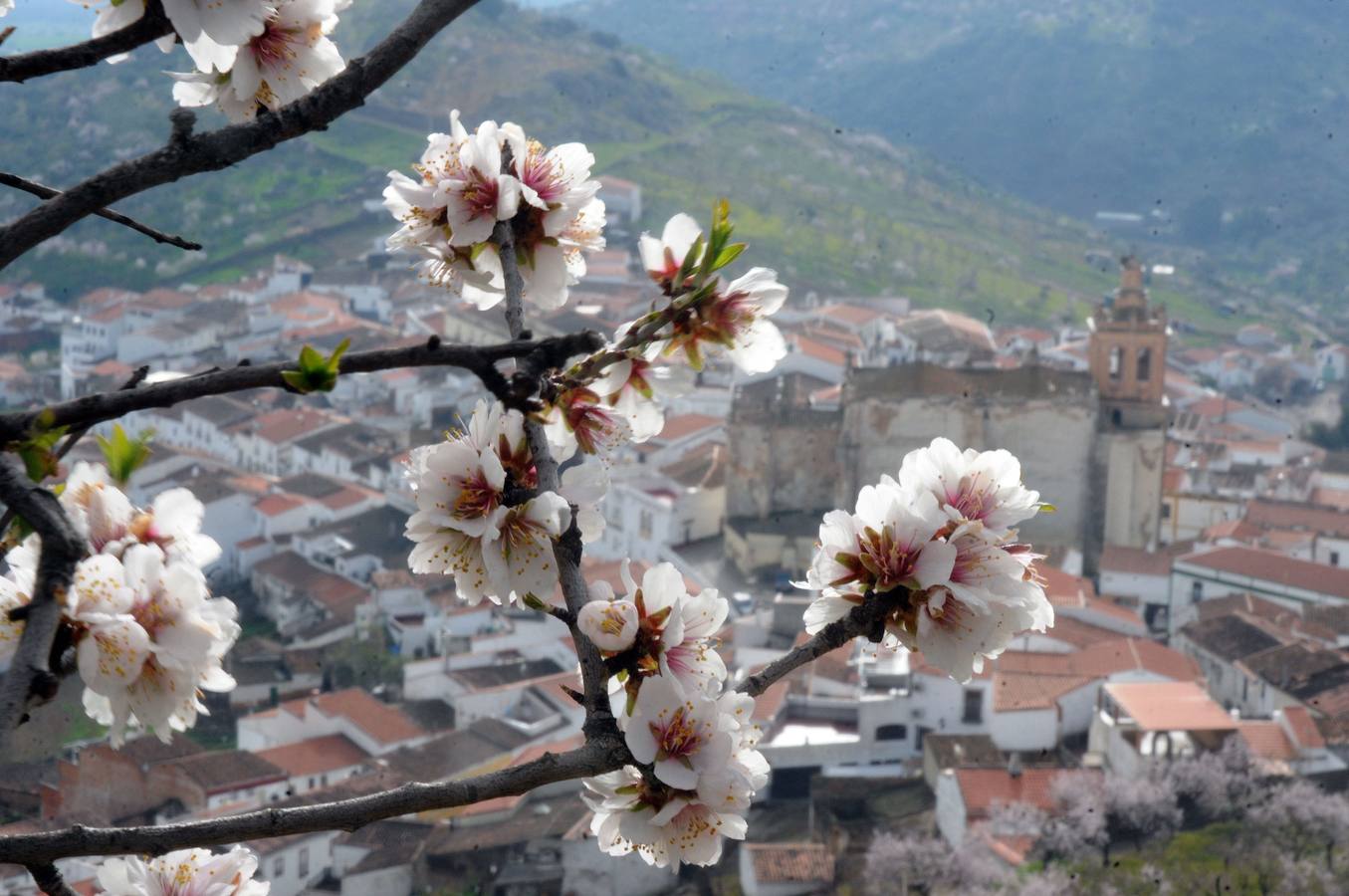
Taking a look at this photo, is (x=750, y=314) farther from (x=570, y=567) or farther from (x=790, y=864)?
(x=790, y=864)

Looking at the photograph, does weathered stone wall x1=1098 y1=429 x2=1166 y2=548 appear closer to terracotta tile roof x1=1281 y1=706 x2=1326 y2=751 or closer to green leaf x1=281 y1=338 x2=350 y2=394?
terracotta tile roof x1=1281 y1=706 x2=1326 y2=751

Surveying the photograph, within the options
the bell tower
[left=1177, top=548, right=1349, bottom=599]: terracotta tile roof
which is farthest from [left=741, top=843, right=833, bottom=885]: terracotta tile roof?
[left=1177, top=548, right=1349, bottom=599]: terracotta tile roof

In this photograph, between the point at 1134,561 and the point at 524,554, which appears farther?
Result: the point at 1134,561

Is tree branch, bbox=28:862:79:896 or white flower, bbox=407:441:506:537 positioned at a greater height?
white flower, bbox=407:441:506:537

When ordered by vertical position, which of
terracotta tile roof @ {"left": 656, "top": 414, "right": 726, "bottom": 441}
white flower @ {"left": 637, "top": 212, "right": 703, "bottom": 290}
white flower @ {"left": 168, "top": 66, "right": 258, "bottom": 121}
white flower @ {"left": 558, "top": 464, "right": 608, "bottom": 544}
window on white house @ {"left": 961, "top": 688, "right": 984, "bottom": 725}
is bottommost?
window on white house @ {"left": 961, "top": 688, "right": 984, "bottom": 725}

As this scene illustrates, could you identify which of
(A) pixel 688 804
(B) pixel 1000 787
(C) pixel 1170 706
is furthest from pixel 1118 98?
(A) pixel 688 804

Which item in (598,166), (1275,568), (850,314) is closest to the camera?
(1275,568)

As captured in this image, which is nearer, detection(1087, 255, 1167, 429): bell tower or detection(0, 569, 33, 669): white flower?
detection(0, 569, 33, 669): white flower

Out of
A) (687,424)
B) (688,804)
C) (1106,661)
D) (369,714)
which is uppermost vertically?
(688,804)
